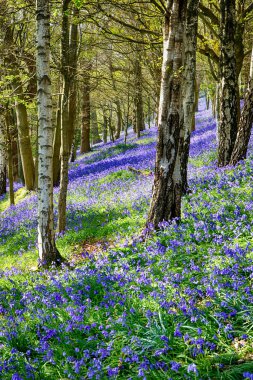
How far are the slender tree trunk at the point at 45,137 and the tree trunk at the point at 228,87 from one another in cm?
521

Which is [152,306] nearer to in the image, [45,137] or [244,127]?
[45,137]

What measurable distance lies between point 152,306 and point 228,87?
752 centimetres

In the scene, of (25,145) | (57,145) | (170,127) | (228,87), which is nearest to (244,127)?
(228,87)

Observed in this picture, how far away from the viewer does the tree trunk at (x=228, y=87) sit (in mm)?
9938

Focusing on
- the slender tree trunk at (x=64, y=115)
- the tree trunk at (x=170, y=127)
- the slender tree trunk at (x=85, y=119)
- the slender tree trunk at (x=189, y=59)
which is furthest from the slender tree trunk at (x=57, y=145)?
the tree trunk at (x=170, y=127)

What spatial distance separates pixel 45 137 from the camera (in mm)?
7031

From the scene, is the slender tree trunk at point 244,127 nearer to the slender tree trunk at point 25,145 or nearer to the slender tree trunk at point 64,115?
the slender tree trunk at point 64,115

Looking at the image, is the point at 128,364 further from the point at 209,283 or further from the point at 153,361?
the point at 209,283

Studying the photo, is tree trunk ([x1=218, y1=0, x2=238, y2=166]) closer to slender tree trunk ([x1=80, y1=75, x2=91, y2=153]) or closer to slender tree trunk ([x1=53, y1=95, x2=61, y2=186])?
slender tree trunk ([x1=53, y1=95, x2=61, y2=186])

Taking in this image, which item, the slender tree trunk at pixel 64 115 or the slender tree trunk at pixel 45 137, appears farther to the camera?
the slender tree trunk at pixel 64 115

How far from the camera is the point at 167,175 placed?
663 cm

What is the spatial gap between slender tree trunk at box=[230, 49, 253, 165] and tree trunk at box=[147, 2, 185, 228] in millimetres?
2632

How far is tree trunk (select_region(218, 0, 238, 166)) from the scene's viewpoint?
9.94m

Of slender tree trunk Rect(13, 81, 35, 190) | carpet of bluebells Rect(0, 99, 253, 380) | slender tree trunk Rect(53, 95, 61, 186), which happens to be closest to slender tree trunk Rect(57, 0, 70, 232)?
carpet of bluebells Rect(0, 99, 253, 380)
